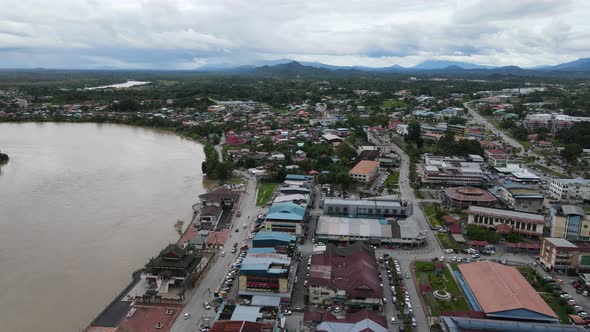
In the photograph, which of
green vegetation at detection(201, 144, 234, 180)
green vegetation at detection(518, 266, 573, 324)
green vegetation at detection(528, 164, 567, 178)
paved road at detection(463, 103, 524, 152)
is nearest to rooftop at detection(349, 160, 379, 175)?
green vegetation at detection(201, 144, 234, 180)

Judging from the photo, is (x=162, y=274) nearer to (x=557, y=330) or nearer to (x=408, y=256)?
(x=408, y=256)

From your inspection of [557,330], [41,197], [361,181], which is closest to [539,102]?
[361,181]

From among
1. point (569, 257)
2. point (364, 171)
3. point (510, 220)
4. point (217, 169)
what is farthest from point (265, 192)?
point (569, 257)

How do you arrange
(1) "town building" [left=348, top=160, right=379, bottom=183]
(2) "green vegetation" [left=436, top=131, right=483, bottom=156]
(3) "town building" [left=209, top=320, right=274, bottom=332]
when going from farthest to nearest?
(2) "green vegetation" [left=436, top=131, right=483, bottom=156]
(1) "town building" [left=348, top=160, right=379, bottom=183]
(3) "town building" [left=209, top=320, right=274, bottom=332]

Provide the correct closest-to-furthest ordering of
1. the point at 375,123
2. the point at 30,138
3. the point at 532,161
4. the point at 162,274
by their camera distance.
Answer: the point at 162,274
the point at 532,161
the point at 30,138
the point at 375,123

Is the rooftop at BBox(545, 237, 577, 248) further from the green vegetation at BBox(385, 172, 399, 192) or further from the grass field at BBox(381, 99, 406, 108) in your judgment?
the grass field at BBox(381, 99, 406, 108)

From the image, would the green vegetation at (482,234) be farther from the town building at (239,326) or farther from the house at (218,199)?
the house at (218,199)

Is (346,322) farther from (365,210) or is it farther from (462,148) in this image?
(462,148)
